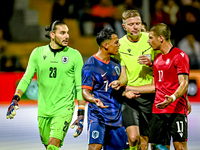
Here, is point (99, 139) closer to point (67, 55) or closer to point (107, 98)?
point (107, 98)

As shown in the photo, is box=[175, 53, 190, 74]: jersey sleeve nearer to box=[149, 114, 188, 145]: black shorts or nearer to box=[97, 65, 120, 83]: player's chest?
box=[149, 114, 188, 145]: black shorts

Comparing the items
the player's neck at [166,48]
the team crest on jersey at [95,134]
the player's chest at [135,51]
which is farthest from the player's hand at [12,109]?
the player's neck at [166,48]

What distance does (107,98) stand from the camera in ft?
18.3

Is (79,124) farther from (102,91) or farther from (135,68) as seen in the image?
(135,68)

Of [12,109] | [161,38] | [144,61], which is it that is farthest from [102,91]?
[12,109]

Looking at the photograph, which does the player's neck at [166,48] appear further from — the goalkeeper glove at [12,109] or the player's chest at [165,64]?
the goalkeeper glove at [12,109]

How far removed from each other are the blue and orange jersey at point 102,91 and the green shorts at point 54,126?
506 millimetres

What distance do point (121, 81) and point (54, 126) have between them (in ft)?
3.57

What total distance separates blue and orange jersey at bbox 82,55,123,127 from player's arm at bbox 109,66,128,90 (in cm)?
12

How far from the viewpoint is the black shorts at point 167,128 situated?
560 centimetres

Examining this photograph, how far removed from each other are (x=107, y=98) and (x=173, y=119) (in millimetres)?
894

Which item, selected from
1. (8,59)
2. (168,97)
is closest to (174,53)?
(168,97)

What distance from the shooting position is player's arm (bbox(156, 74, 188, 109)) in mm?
5219

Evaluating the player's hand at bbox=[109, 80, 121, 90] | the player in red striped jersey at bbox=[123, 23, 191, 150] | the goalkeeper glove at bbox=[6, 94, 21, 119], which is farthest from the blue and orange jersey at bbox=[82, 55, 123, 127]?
the goalkeeper glove at bbox=[6, 94, 21, 119]
